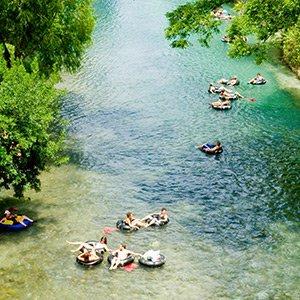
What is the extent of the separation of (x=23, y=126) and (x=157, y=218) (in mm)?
7960

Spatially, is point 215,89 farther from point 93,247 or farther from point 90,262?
point 90,262

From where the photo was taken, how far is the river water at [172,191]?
Answer: 2164 cm

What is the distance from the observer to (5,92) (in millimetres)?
23719

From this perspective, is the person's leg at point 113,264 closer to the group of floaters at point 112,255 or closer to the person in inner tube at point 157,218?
the group of floaters at point 112,255

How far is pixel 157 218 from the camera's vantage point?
2605 cm

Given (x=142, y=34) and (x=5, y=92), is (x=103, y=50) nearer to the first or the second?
(x=142, y=34)

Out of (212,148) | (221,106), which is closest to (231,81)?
(221,106)

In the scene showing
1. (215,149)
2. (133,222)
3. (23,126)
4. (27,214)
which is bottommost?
(215,149)

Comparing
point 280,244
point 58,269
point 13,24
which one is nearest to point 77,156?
point 13,24

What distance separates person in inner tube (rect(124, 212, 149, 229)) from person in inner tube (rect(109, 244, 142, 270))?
2031mm

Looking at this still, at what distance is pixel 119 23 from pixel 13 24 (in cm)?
3998

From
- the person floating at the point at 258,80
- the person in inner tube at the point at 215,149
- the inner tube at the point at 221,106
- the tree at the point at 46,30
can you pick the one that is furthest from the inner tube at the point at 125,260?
the person floating at the point at 258,80

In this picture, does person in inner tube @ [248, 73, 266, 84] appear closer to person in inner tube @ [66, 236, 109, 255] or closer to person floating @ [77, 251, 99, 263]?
person in inner tube @ [66, 236, 109, 255]

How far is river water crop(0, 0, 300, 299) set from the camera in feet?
71.0
